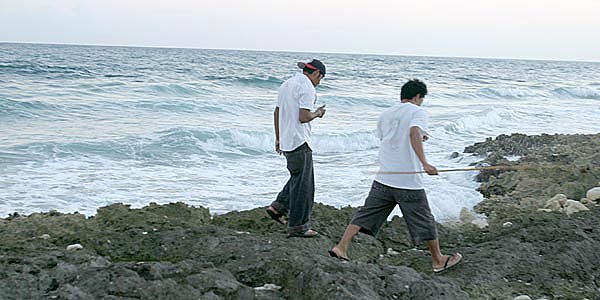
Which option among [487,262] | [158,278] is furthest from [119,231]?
[487,262]

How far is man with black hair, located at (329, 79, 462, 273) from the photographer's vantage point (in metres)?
4.92

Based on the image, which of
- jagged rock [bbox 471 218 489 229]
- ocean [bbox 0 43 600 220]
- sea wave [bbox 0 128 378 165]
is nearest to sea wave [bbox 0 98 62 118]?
ocean [bbox 0 43 600 220]

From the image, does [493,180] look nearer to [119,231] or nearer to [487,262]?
[487,262]

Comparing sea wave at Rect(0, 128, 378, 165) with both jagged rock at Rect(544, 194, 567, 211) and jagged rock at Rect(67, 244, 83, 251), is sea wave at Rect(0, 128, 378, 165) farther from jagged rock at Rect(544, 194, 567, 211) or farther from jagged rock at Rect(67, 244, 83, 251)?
jagged rock at Rect(67, 244, 83, 251)

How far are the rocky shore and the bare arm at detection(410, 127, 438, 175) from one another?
0.73 meters

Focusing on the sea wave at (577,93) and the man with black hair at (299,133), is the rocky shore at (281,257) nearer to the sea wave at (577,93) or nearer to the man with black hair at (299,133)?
the man with black hair at (299,133)

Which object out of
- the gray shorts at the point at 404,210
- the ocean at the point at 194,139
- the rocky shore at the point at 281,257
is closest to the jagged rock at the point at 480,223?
the rocky shore at the point at 281,257

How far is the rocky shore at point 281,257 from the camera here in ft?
12.0

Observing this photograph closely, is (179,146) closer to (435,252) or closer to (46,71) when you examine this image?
(435,252)

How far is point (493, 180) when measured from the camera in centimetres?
1077

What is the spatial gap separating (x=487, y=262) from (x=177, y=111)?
17933 mm

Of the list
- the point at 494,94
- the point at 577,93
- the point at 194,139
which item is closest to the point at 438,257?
the point at 194,139

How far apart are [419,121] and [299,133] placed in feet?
3.74

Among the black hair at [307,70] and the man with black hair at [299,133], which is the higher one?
the black hair at [307,70]
